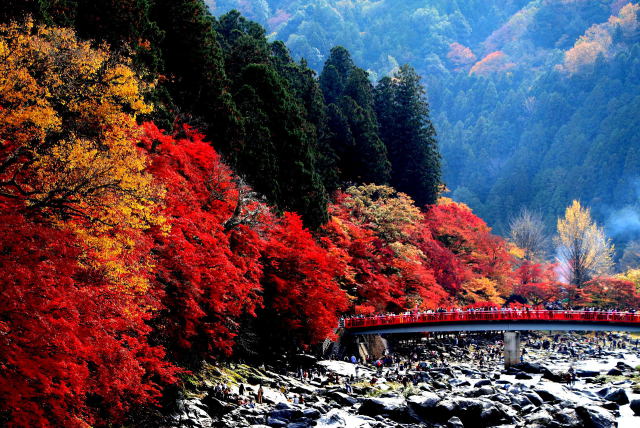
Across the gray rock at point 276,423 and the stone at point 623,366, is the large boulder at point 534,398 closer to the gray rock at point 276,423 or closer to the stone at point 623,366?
the gray rock at point 276,423

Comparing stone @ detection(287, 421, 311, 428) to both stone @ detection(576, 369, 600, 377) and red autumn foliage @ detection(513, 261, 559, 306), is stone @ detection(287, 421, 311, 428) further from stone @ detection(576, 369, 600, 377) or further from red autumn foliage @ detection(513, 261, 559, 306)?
red autumn foliage @ detection(513, 261, 559, 306)

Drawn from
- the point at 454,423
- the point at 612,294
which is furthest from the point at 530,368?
the point at 612,294

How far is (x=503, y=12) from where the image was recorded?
19125 centimetres

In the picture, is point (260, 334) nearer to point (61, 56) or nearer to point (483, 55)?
point (61, 56)

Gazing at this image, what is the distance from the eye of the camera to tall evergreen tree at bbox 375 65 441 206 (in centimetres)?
6625

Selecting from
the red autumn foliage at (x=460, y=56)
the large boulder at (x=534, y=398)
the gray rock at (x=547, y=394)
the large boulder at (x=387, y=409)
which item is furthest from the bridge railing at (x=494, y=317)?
the red autumn foliage at (x=460, y=56)

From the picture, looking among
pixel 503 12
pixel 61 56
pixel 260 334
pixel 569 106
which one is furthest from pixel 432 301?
pixel 503 12

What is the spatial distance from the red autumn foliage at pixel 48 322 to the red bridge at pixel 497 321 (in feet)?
83.7

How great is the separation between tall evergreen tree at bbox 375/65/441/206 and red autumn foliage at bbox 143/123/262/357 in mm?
38820

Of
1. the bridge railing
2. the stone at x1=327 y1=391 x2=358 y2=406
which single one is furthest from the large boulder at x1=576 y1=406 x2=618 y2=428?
the bridge railing

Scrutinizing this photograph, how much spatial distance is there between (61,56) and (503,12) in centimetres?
19598

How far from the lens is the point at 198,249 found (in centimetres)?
2303

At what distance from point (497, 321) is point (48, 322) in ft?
101

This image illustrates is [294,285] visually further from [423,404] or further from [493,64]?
[493,64]
